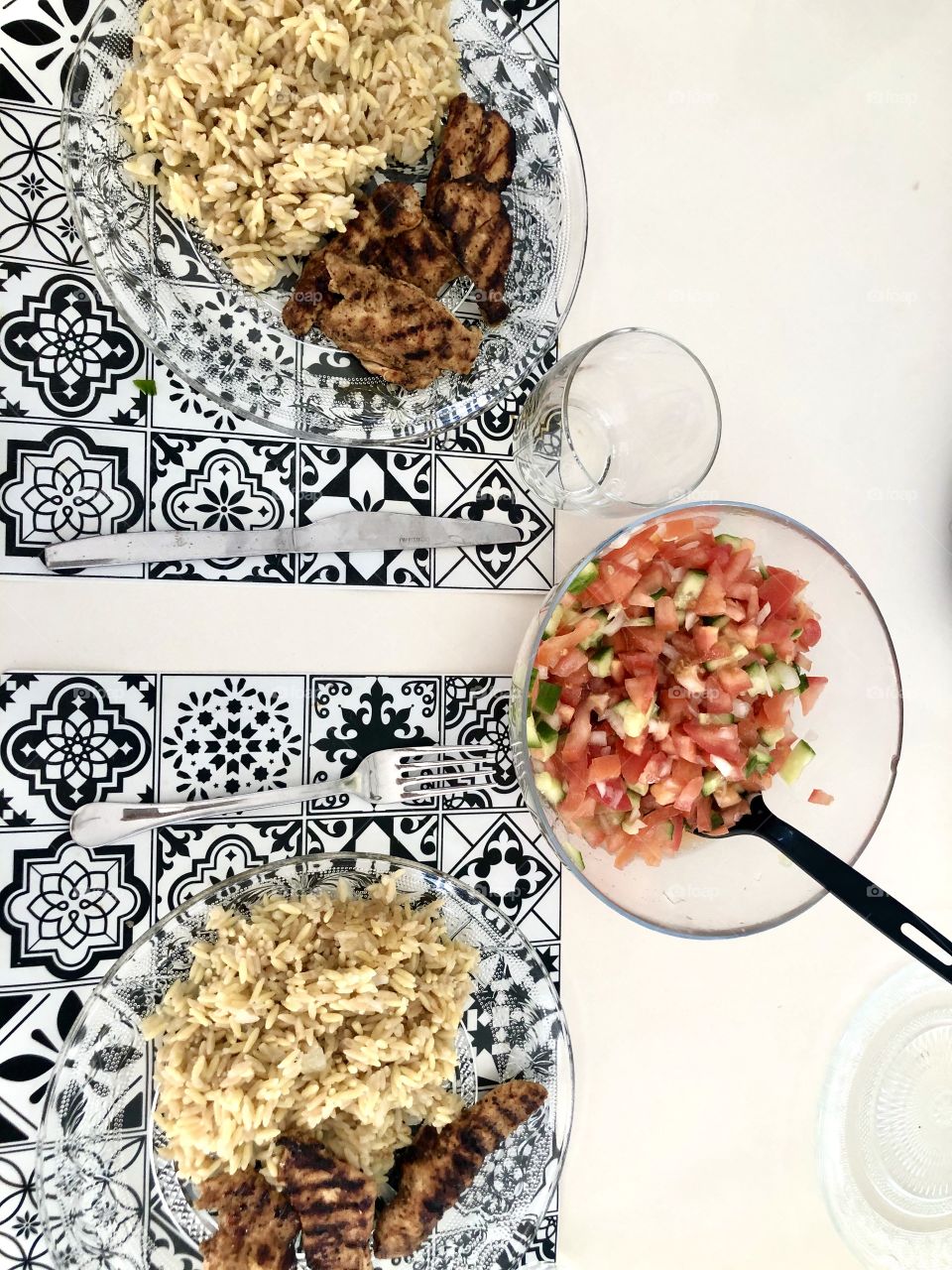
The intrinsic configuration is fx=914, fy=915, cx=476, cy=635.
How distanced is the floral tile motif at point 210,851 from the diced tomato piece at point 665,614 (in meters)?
0.61

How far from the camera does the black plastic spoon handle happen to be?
124cm

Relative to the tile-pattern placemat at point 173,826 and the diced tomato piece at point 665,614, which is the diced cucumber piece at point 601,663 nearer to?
the diced tomato piece at point 665,614

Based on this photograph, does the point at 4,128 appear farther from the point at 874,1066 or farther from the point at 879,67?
the point at 874,1066

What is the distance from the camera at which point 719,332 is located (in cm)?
153

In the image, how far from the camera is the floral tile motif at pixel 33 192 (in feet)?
4.02

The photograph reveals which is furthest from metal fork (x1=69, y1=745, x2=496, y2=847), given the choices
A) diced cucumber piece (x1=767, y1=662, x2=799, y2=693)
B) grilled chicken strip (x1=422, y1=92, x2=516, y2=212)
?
grilled chicken strip (x1=422, y1=92, x2=516, y2=212)

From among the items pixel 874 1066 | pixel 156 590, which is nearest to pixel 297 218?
pixel 156 590

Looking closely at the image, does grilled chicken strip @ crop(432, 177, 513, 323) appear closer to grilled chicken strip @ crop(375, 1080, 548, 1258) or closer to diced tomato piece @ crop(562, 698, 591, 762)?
diced tomato piece @ crop(562, 698, 591, 762)

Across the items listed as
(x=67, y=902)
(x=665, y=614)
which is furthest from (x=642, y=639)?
(x=67, y=902)

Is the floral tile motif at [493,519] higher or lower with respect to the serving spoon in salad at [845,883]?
higher

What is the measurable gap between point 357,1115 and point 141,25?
4.67 feet

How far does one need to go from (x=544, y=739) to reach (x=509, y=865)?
0.87ft

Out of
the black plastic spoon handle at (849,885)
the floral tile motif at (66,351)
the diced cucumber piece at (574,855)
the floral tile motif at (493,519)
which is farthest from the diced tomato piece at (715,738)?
the floral tile motif at (66,351)

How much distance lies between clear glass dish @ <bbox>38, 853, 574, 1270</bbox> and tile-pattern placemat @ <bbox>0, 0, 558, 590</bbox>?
1.51 feet
